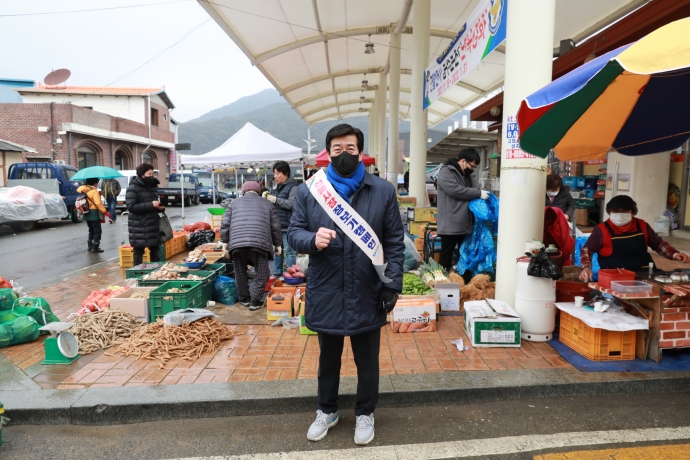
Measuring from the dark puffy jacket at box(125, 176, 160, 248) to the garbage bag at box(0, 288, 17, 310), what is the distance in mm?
2443

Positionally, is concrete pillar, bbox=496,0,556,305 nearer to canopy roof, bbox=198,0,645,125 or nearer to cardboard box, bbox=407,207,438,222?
cardboard box, bbox=407,207,438,222

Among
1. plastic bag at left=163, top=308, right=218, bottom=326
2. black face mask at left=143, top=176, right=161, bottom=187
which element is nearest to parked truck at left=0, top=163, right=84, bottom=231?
black face mask at left=143, top=176, right=161, bottom=187

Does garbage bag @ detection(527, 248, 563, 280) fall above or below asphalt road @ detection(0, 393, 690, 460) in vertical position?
above

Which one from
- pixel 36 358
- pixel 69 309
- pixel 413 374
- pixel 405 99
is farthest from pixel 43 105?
pixel 413 374

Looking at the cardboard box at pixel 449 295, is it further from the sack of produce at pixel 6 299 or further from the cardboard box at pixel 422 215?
the sack of produce at pixel 6 299

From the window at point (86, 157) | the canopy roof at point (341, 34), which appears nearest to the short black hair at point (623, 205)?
the canopy roof at point (341, 34)

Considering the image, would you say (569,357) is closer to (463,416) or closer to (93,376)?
(463,416)

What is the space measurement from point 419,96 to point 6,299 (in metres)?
9.77

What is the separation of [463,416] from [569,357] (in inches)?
53.0

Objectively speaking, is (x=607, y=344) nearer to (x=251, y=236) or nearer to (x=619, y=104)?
(x=619, y=104)

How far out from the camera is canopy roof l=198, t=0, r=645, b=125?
32.3 ft

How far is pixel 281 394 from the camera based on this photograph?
139 inches

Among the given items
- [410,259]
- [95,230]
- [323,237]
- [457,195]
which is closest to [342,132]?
[323,237]

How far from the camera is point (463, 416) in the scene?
3.43 metres
